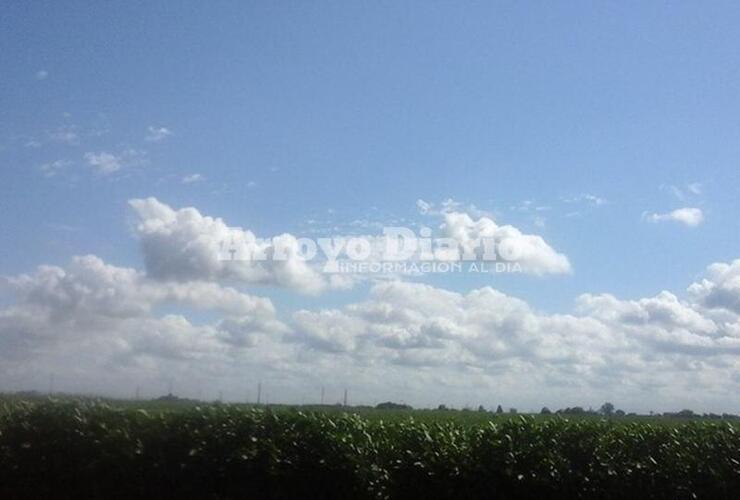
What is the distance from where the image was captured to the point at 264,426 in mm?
13305

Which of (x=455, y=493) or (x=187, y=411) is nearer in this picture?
(x=455, y=493)

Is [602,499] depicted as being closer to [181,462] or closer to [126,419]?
[181,462]

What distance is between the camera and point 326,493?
13.0 metres

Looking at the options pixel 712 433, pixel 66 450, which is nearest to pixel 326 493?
pixel 66 450

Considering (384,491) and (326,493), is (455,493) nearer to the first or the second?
(384,491)

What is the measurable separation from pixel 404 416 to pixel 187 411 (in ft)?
12.0

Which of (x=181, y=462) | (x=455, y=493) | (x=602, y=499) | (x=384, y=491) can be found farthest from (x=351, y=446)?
(x=602, y=499)

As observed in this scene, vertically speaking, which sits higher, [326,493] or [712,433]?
[712,433]

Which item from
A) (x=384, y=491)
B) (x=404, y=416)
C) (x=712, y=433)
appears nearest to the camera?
(x=384, y=491)

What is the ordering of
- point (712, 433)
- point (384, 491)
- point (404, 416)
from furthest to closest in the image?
1. point (404, 416)
2. point (712, 433)
3. point (384, 491)

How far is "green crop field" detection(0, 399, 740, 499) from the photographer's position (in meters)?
12.8

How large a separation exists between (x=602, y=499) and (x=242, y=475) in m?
5.51

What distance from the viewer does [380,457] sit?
42.1 feet

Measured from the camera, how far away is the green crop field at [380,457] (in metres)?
12.8
